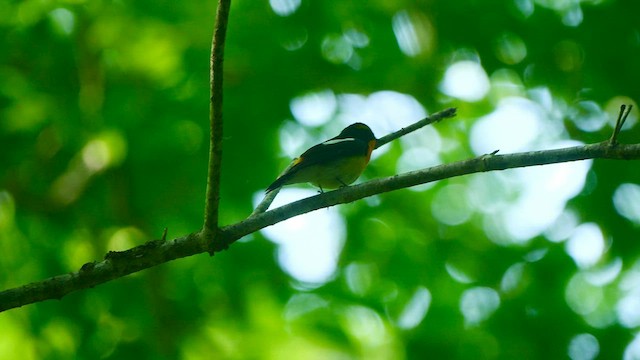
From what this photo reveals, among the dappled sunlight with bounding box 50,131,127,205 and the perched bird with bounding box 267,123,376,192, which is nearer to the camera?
the perched bird with bounding box 267,123,376,192

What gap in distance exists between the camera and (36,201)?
689 cm

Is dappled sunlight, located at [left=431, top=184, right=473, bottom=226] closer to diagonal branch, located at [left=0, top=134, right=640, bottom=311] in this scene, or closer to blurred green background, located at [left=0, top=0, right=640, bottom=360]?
blurred green background, located at [left=0, top=0, right=640, bottom=360]

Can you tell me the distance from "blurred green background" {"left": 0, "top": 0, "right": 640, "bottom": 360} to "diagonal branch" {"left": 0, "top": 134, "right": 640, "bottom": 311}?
2757 millimetres

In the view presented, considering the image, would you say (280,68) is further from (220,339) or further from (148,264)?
(148,264)

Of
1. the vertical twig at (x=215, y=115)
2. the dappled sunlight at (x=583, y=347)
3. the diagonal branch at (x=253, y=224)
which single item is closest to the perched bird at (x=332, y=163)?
the diagonal branch at (x=253, y=224)

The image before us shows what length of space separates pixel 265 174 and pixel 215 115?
323 centimetres

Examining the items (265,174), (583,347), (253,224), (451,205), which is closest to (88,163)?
(265,174)

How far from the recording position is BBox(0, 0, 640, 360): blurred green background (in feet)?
20.4

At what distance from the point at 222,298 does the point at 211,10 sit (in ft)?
9.26

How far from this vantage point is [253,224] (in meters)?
3.64

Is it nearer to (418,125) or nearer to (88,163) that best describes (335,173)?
(418,125)

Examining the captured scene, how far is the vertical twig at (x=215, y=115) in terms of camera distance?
315 cm

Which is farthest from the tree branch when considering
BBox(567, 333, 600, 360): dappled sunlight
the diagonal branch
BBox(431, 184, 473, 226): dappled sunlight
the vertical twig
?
BBox(431, 184, 473, 226): dappled sunlight

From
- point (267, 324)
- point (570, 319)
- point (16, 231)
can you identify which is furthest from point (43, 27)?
point (570, 319)
